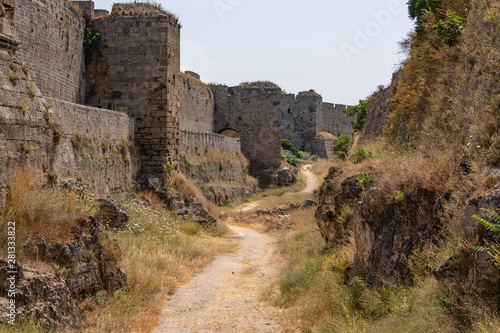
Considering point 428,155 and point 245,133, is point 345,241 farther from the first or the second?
point 245,133

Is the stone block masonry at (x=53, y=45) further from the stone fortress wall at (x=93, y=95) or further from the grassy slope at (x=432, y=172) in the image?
the grassy slope at (x=432, y=172)

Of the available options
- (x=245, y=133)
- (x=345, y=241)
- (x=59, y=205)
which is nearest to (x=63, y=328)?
(x=59, y=205)

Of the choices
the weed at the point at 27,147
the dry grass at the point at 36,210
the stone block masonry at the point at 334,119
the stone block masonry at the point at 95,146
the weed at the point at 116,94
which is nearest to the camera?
the dry grass at the point at 36,210

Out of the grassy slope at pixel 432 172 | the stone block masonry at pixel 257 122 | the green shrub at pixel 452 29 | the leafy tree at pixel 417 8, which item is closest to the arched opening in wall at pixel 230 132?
the stone block masonry at pixel 257 122

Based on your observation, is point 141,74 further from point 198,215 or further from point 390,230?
point 390,230

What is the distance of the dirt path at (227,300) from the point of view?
24.3 feet

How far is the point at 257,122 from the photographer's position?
3303 centimetres

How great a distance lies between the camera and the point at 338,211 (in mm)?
9281

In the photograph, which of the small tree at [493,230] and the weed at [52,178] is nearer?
the small tree at [493,230]

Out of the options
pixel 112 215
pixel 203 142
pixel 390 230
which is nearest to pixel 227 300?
pixel 112 215

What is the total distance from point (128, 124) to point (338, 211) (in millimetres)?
8342

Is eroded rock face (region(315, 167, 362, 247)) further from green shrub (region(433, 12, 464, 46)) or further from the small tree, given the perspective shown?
the small tree

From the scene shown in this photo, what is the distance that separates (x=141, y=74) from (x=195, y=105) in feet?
36.5

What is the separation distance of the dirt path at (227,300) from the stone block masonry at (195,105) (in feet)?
44.1
